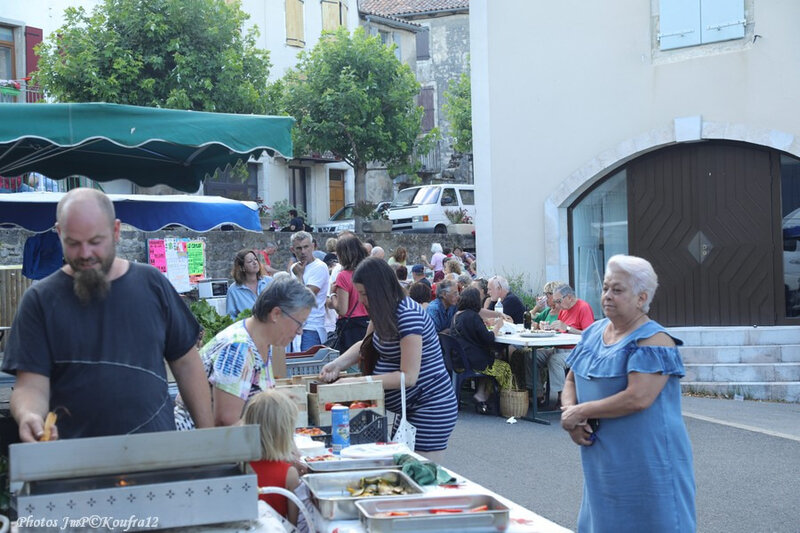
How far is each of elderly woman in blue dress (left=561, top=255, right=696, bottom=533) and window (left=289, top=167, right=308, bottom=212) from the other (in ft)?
88.4

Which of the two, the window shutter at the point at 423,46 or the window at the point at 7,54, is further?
the window shutter at the point at 423,46

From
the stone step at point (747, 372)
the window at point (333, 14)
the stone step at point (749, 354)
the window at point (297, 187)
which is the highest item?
the window at point (333, 14)

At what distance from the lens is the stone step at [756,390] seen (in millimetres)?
11164

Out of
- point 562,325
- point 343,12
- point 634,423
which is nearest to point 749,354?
point 562,325

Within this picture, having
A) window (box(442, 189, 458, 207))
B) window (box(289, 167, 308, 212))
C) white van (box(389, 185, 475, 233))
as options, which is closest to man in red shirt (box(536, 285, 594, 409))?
white van (box(389, 185, 475, 233))

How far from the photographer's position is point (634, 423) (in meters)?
3.61

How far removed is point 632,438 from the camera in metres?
3.61

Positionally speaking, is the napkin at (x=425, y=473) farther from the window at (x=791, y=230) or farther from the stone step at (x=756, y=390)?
the window at (x=791, y=230)

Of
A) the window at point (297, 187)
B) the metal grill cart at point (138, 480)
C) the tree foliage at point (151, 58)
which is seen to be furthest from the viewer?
the window at point (297, 187)

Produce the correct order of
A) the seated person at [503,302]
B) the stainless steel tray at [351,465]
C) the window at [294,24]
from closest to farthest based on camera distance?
the stainless steel tray at [351,465]
the seated person at [503,302]
the window at [294,24]

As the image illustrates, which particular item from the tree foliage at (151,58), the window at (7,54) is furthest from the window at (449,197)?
the window at (7,54)

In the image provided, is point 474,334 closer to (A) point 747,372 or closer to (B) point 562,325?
(B) point 562,325

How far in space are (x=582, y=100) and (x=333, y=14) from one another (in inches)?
809

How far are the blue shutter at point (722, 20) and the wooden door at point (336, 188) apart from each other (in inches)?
810
